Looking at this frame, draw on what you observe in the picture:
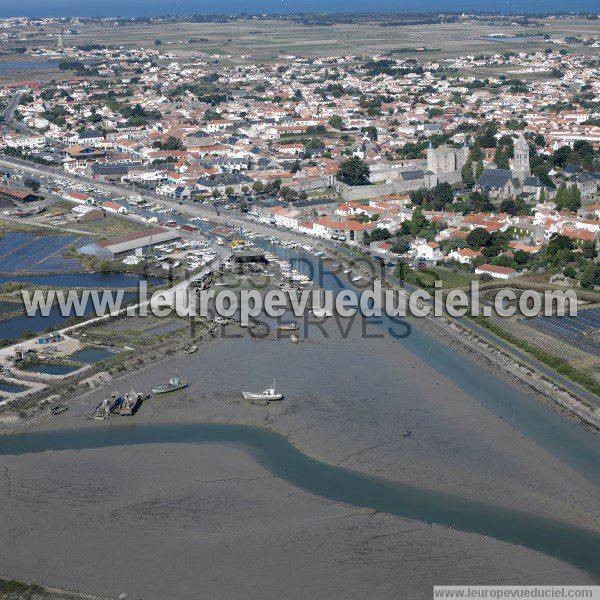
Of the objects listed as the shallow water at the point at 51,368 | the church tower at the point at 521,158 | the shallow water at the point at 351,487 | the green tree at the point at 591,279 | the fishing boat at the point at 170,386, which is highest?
the church tower at the point at 521,158

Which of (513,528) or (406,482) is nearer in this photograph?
(513,528)

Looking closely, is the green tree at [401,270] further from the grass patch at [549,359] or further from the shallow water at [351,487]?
the shallow water at [351,487]

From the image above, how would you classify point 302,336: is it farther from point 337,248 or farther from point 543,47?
point 543,47

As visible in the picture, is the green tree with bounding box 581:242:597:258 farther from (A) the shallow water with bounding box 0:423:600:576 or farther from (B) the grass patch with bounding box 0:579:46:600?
(B) the grass patch with bounding box 0:579:46:600

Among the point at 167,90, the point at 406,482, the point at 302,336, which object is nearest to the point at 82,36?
the point at 167,90

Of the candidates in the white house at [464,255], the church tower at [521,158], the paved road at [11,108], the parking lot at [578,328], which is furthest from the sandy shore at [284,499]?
the paved road at [11,108]

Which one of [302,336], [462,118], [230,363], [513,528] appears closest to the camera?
[513,528]
